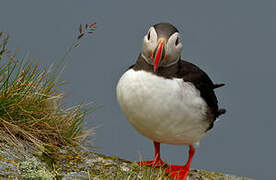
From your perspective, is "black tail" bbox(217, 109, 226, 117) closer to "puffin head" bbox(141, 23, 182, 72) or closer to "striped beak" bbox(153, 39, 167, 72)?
"puffin head" bbox(141, 23, 182, 72)

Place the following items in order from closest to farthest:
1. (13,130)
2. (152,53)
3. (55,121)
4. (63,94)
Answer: (152,53)
(13,130)
(55,121)
(63,94)

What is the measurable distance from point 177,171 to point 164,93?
124 cm

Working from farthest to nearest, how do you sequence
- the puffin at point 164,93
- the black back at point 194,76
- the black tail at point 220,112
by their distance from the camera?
the black tail at point 220,112, the black back at point 194,76, the puffin at point 164,93

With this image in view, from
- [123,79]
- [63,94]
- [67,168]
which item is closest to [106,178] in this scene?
[67,168]

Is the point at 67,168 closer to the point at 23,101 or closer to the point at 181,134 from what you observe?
the point at 23,101

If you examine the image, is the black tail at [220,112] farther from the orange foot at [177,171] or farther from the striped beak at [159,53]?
the striped beak at [159,53]

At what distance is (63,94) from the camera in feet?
18.5

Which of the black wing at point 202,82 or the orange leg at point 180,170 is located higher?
the black wing at point 202,82

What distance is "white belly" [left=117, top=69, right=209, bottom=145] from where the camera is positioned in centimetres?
468

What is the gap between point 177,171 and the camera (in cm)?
541

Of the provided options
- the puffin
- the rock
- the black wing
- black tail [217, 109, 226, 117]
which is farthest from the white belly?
black tail [217, 109, 226, 117]

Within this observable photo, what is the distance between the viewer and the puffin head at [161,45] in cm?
449

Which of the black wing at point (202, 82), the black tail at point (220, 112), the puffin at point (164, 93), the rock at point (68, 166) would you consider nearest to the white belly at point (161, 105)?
the puffin at point (164, 93)

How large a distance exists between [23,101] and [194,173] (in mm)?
2397
